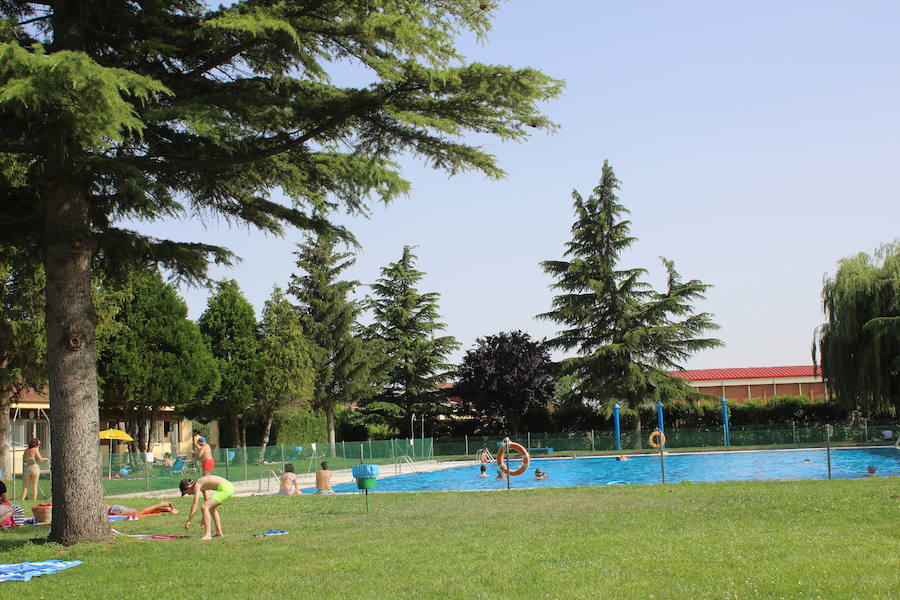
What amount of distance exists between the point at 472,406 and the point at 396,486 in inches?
1009

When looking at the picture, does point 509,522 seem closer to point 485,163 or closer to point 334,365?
point 485,163

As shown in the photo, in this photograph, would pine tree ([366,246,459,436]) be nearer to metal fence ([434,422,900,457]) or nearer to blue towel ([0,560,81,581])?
metal fence ([434,422,900,457])

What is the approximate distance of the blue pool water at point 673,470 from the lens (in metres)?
30.3

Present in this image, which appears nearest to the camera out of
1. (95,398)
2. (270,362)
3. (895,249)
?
(95,398)

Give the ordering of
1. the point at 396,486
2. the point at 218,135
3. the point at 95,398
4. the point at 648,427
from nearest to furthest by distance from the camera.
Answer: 1. the point at 218,135
2. the point at 95,398
3. the point at 396,486
4. the point at 648,427

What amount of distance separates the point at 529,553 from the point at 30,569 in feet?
20.8

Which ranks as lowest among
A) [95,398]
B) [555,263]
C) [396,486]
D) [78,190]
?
[396,486]

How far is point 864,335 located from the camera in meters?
37.1

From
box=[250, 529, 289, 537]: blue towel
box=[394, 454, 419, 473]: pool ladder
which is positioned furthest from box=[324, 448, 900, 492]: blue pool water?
box=[250, 529, 289, 537]: blue towel

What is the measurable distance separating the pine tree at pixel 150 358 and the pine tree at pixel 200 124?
25226mm

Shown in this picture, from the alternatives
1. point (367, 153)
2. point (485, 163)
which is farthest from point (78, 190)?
point (485, 163)

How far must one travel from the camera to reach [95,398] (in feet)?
42.9

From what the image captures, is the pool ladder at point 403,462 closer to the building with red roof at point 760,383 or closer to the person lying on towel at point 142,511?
the person lying on towel at point 142,511

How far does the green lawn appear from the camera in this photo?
834cm
